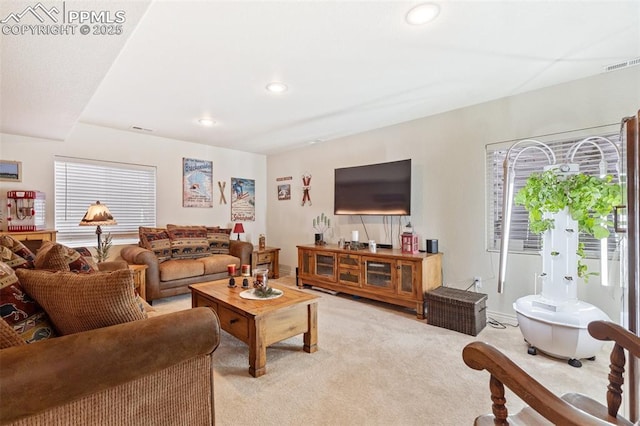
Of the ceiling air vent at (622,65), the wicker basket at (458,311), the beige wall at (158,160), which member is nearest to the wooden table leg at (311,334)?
the wicker basket at (458,311)

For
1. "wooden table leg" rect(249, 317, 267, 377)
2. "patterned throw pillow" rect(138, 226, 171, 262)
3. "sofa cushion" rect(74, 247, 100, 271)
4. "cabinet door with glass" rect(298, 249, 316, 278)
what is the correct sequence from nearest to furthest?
"wooden table leg" rect(249, 317, 267, 377)
"sofa cushion" rect(74, 247, 100, 271)
"patterned throw pillow" rect(138, 226, 171, 262)
"cabinet door with glass" rect(298, 249, 316, 278)

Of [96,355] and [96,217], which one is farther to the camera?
[96,217]

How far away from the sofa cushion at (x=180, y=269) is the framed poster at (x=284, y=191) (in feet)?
6.66

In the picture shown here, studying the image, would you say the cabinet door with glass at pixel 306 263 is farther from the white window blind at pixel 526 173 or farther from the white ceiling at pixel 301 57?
the white window blind at pixel 526 173

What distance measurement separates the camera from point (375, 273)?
354 centimetres

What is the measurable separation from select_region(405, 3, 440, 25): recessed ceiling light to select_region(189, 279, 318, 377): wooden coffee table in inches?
81.4

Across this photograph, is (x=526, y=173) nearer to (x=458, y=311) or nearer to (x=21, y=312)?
(x=458, y=311)

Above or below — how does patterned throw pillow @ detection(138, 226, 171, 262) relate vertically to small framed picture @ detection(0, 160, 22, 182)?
below

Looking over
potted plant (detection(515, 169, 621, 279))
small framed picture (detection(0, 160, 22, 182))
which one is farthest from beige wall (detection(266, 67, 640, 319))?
small framed picture (detection(0, 160, 22, 182))

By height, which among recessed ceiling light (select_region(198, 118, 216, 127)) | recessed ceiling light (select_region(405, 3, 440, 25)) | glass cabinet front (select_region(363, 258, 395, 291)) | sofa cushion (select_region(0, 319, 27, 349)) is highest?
recessed ceiling light (select_region(198, 118, 216, 127))

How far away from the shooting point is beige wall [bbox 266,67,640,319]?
8.28ft

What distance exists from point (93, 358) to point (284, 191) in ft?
15.1

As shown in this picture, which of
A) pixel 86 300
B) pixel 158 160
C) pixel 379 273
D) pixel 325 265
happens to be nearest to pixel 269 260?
pixel 325 265

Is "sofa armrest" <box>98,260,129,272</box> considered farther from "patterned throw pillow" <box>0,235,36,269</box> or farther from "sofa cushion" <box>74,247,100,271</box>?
"patterned throw pillow" <box>0,235,36,269</box>
